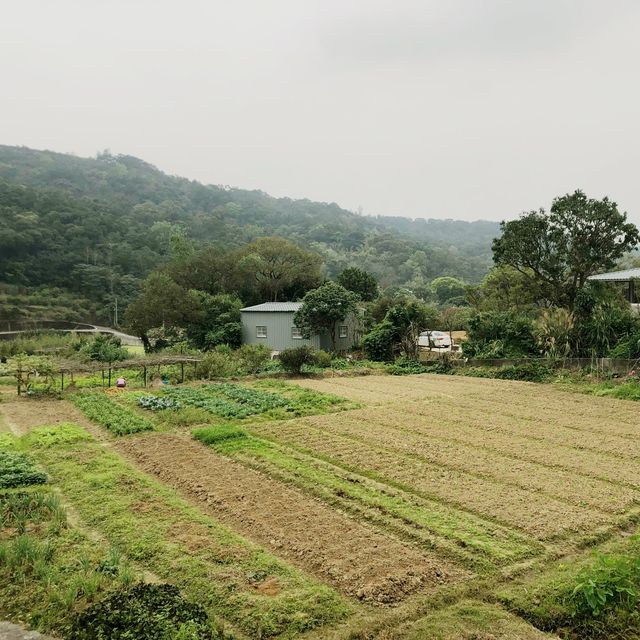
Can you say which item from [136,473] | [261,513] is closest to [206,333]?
[136,473]

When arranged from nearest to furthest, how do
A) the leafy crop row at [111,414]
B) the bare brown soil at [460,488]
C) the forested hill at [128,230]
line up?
1. the bare brown soil at [460,488]
2. the leafy crop row at [111,414]
3. the forested hill at [128,230]

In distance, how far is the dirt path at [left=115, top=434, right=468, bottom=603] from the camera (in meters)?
6.11

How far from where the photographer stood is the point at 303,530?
7.37 meters

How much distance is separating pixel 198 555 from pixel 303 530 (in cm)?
151

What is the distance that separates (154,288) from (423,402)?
18.2 metres

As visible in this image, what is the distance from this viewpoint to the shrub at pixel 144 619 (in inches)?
191

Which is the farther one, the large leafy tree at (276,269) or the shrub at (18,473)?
the large leafy tree at (276,269)

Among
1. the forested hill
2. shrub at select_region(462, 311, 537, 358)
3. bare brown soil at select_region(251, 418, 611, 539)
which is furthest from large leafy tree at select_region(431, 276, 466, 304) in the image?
bare brown soil at select_region(251, 418, 611, 539)

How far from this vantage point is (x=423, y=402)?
17000mm

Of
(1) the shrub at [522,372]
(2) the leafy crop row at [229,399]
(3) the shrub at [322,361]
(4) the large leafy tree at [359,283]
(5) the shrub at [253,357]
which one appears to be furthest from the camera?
(4) the large leafy tree at [359,283]

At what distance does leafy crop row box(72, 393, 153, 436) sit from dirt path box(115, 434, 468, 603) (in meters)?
2.47

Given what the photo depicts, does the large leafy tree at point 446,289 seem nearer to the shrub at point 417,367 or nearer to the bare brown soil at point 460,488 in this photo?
the shrub at point 417,367

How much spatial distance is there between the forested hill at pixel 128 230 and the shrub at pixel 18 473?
3850cm

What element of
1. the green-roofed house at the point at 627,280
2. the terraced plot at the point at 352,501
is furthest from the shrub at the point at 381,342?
the terraced plot at the point at 352,501
